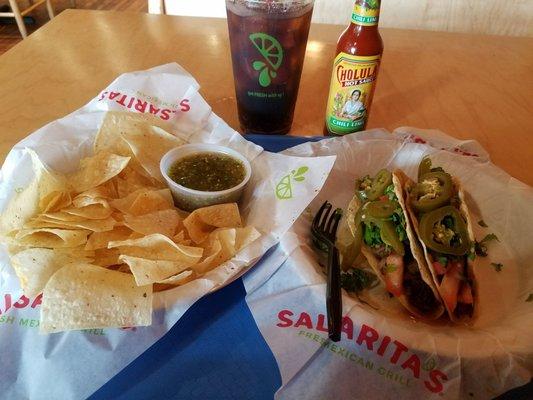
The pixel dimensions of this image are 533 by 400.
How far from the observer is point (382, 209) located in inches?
39.1

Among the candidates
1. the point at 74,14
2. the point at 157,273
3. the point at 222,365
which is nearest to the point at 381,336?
the point at 222,365

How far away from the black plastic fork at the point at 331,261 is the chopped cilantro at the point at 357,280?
0.08 m

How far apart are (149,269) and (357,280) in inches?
18.9

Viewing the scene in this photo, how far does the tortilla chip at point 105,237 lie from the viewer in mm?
922

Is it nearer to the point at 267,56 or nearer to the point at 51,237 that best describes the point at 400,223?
the point at 267,56

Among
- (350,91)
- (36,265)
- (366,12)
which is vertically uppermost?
(366,12)

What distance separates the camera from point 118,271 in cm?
90

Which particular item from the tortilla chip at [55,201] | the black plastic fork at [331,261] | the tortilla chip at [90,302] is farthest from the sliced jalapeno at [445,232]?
the tortilla chip at [55,201]

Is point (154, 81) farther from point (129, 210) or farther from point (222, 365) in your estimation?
point (222, 365)

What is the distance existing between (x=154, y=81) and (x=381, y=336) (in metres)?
1.02

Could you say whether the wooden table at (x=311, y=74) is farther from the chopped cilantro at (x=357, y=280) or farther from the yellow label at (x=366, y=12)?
the chopped cilantro at (x=357, y=280)

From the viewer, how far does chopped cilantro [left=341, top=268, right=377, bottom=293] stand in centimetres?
95

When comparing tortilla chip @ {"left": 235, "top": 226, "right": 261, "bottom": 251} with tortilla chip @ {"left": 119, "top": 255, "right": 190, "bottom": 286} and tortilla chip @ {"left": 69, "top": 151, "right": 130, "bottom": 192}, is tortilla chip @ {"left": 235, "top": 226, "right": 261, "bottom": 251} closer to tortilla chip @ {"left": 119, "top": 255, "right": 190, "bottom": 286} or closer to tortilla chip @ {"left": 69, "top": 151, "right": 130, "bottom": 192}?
tortilla chip @ {"left": 119, "top": 255, "right": 190, "bottom": 286}

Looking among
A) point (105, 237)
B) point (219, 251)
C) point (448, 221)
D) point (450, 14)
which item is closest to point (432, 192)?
point (448, 221)
